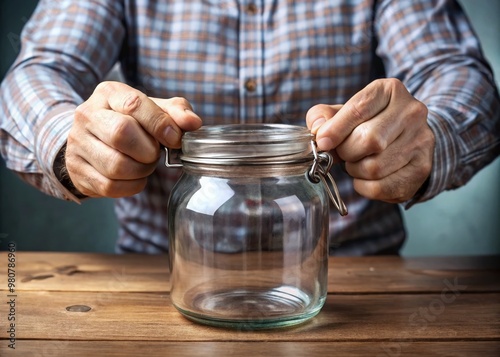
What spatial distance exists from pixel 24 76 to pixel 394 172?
603 mm

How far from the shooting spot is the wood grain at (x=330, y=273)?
0.82 metres

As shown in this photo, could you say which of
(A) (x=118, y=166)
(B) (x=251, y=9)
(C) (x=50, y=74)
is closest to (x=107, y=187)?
(A) (x=118, y=166)

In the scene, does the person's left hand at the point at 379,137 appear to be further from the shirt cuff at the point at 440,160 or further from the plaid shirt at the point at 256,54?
the plaid shirt at the point at 256,54

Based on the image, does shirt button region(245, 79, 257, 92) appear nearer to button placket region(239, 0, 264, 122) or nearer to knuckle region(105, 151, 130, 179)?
button placket region(239, 0, 264, 122)

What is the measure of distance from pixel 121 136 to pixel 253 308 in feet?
0.70

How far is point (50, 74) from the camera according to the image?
1.08 metres

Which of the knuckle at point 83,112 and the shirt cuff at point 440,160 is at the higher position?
the knuckle at point 83,112

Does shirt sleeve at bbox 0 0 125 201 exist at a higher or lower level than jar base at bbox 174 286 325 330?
higher

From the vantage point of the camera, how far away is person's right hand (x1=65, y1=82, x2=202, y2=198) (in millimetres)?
691

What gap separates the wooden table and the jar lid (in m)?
0.16

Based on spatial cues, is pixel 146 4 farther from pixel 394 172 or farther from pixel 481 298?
pixel 481 298

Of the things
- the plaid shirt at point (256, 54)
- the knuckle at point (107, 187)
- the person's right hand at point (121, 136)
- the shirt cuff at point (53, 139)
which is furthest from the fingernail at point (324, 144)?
the plaid shirt at point (256, 54)

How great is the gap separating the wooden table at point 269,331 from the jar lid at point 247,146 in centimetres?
16

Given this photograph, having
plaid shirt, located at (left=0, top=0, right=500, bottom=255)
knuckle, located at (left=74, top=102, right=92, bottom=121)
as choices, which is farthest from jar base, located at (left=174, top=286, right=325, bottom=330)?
plaid shirt, located at (left=0, top=0, right=500, bottom=255)
